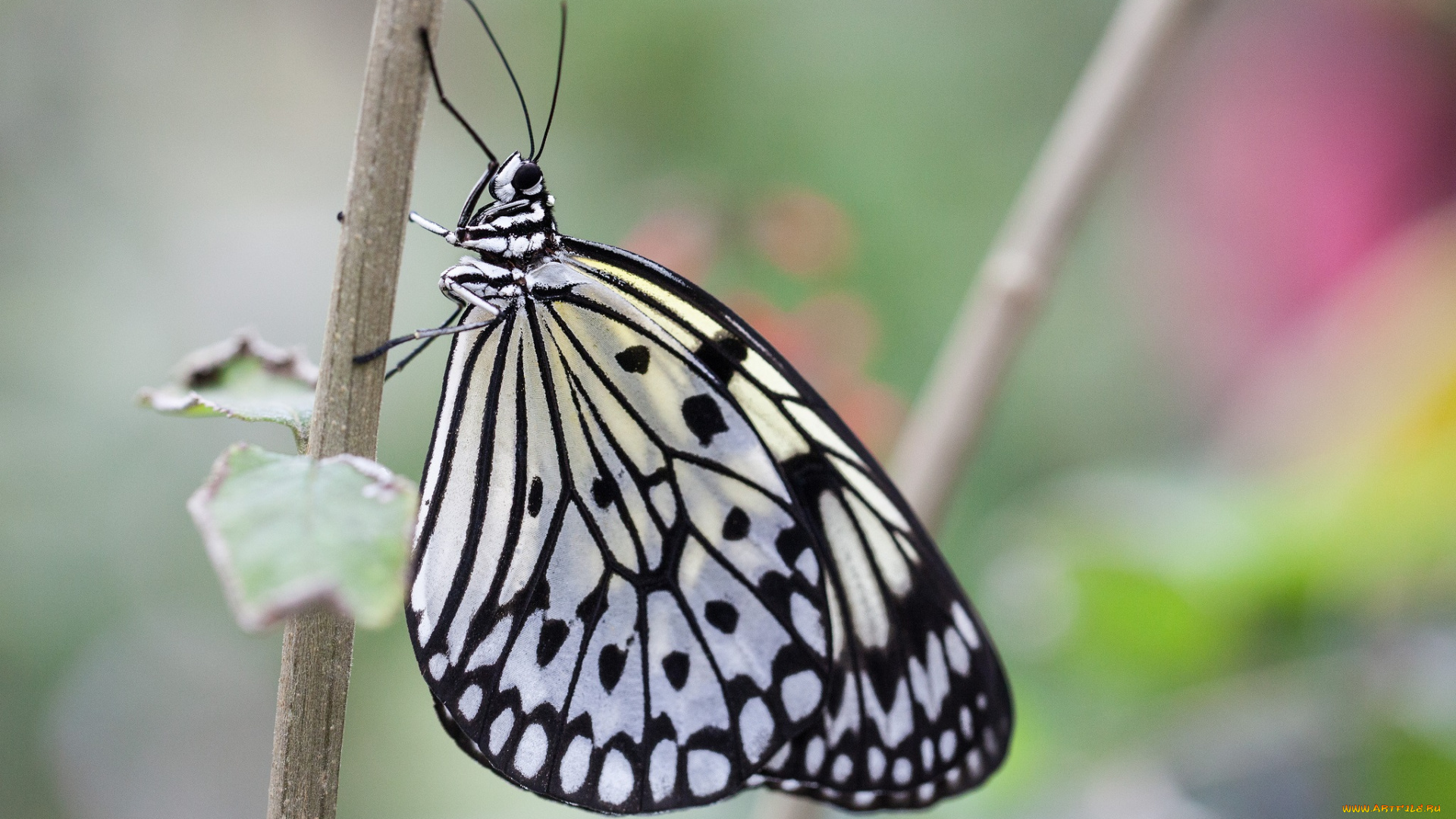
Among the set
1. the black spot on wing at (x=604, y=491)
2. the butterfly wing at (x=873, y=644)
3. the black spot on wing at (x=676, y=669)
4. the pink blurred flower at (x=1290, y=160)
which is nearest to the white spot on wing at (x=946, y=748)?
the butterfly wing at (x=873, y=644)

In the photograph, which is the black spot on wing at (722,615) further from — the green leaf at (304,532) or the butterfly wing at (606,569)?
the green leaf at (304,532)

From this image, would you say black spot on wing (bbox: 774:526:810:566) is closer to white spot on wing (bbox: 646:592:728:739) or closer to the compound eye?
white spot on wing (bbox: 646:592:728:739)

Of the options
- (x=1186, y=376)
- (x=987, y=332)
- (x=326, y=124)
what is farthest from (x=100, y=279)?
(x=1186, y=376)

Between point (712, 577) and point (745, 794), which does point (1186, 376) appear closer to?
point (745, 794)

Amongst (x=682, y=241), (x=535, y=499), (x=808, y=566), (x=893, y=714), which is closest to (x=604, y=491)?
(x=535, y=499)

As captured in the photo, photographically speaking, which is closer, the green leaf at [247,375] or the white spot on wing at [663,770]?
the green leaf at [247,375]

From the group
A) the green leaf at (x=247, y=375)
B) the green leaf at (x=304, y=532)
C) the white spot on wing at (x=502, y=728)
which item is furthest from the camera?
the white spot on wing at (x=502, y=728)

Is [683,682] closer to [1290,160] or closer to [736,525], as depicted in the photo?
[736,525]
